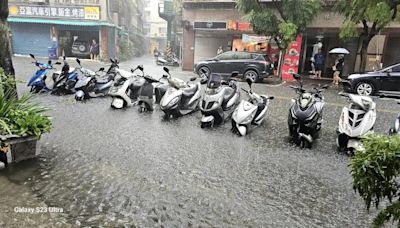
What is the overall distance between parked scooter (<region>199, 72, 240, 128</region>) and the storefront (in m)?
18.2

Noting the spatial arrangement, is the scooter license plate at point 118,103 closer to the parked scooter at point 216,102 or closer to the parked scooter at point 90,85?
the parked scooter at point 90,85

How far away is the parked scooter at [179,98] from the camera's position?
24.1 feet

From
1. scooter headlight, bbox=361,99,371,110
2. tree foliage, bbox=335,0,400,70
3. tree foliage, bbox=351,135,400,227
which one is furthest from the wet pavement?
tree foliage, bbox=335,0,400,70

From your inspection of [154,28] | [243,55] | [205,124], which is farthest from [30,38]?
[154,28]

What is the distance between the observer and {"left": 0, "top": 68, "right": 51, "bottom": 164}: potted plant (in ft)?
13.1

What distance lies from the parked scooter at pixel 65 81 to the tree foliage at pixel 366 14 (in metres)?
10.1

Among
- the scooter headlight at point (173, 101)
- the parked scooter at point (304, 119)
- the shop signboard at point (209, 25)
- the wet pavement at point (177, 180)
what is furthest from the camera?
the shop signboard at point (209, 25)

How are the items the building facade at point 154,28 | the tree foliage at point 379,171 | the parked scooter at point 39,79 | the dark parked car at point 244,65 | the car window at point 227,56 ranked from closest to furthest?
the tree foliage at point 379,171 < the parked scooter at point 39,79 < the dark parked car at point 244,65 < the car window at point 227,56 < the building facade at point 154,28

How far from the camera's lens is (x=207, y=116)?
22.7ft

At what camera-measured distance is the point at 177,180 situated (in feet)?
13.6

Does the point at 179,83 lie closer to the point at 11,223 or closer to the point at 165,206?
the point at 165,206

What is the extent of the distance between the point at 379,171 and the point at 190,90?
6582mm

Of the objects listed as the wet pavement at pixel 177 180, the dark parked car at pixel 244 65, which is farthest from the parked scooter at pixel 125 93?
the dark parked car at pixel 244 65

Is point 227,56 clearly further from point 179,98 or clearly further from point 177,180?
point 177,180
